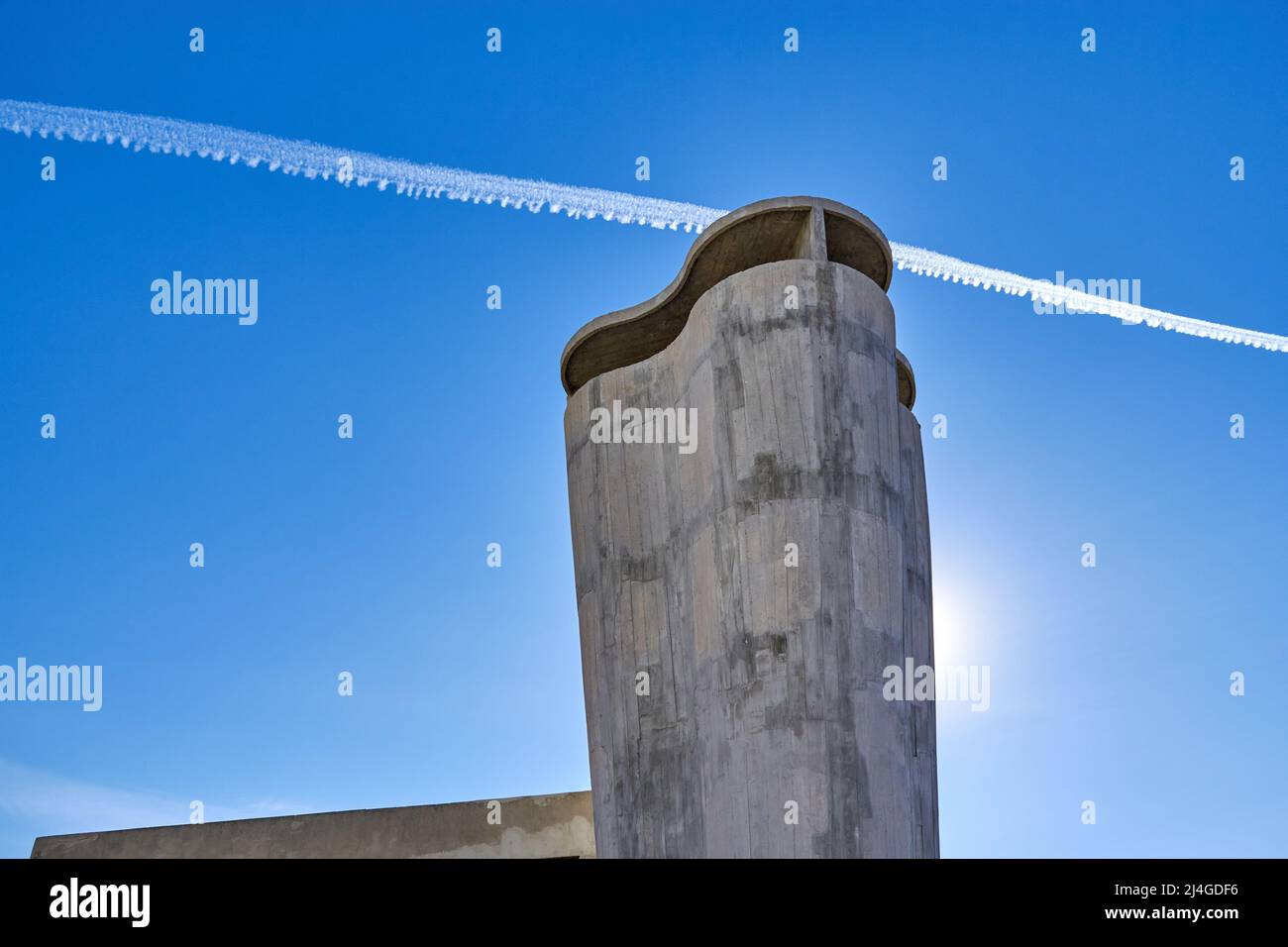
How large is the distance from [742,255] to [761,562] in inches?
227

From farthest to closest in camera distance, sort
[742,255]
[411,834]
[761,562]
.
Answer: [411,834]
[742,255]
[761,562]

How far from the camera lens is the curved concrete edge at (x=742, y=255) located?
19.8m

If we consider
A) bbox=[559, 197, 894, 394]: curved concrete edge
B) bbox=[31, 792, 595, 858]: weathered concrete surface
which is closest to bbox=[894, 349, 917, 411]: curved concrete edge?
bbox=[559, 197, 894, 394]: curved concrete edge

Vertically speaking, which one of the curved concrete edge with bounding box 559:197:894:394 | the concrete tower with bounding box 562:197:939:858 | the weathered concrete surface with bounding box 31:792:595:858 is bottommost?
the weathered concrete surface with bounding box 31:792:595:858

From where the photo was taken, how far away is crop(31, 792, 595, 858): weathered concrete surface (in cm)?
2273

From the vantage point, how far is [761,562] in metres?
17.4

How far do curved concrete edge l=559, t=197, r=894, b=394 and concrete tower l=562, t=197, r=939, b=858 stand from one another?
1.5 inches

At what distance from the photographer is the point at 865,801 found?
16.0m

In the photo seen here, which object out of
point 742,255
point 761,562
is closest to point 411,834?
point 761,562

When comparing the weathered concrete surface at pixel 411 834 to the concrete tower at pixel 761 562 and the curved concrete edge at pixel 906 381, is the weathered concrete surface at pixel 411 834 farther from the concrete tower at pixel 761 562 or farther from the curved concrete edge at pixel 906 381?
the curved concrete edge at pixel 906 381

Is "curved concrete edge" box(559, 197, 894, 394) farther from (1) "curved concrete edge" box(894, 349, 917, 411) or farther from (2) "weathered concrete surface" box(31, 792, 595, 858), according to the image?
(2) "weathered concrete surface" box(31, 792, 595, 858)

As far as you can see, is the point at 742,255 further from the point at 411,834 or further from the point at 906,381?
the point at 411,834
